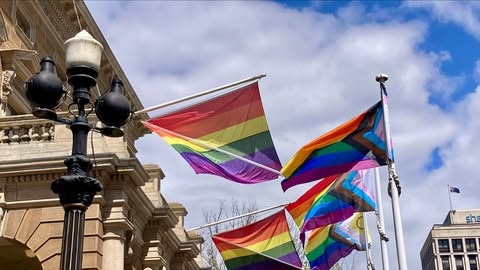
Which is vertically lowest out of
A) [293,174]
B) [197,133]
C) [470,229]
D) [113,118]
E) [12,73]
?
[113,118]

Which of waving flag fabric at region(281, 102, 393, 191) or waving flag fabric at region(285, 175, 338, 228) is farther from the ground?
waving flag fabric at region(285, 175, 338, 228)

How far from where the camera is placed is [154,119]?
15.9m

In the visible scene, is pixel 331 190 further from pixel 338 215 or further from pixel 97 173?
pixel 97 173

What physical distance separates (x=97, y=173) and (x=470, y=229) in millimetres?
159382

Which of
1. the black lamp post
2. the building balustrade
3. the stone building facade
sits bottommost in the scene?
the black lamp post

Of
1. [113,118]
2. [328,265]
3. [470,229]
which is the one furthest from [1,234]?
[470,229]

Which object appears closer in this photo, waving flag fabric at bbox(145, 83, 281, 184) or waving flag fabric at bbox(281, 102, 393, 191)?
waving flag fabric at bbox(281, 102, 393, 191)

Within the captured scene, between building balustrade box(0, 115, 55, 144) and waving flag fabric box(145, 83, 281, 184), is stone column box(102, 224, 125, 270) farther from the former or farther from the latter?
building balustrade box(0, 115, 55, 144)

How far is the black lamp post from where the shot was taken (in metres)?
8.69

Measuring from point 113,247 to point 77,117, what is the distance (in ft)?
24.2

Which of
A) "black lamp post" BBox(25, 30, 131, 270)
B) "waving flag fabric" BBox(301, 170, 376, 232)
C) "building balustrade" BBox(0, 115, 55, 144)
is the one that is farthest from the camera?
"waving flag fabric" BBox(301, 170, 376, 232)

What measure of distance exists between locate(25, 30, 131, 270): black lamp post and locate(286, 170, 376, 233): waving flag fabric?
415 inches

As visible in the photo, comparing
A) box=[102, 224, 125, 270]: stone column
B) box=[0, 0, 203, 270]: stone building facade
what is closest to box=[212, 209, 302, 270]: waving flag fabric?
box=[0, 0, 203, 270]: stone building facade

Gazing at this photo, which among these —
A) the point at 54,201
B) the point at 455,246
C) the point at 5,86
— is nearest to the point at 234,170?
the point at 54,201
